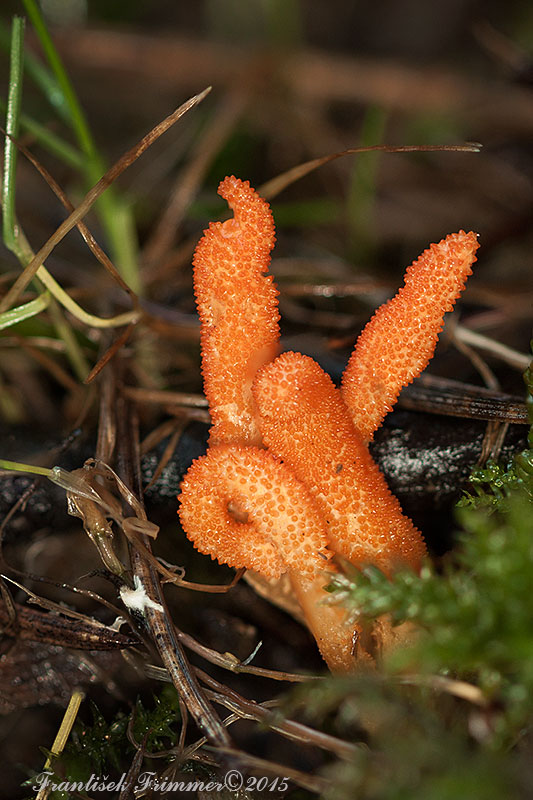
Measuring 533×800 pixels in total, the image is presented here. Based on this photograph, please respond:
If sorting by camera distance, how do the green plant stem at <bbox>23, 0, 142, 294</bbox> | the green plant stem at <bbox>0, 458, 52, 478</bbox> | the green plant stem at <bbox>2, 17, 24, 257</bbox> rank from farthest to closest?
the green plant stem at <bbox>23, 0, 142, 294</bbox>, the green plant stem at <bbox>2, 17, 24, 257</bbox>, the green plant stem at <bbox>0, 458, 52, 478</bbox>

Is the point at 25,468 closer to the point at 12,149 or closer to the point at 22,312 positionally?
the point at 22,312

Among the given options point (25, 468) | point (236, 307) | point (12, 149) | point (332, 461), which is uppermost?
point (12, 149)

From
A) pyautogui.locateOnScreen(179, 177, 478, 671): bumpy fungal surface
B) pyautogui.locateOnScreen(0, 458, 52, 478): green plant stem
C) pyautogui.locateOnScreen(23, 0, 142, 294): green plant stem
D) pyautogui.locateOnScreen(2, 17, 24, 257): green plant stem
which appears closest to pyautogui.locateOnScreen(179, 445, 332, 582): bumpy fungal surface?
pyautogui.locateOnScreen(179, 177, 478, 671): bumpy fungal surface

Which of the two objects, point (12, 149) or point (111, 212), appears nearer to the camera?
point (12, 149)

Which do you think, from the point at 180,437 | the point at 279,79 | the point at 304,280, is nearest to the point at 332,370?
the point at 180,437

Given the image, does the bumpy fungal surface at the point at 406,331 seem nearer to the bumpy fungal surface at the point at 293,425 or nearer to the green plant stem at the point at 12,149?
the bumpy fungal surface at the point at 293,425

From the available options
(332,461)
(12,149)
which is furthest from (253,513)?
(12,149)

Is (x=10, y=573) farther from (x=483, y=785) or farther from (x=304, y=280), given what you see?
(x=304, y=280)

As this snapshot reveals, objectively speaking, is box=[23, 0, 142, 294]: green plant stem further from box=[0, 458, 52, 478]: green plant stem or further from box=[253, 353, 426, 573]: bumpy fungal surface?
box=[253, 353, 426, 573]: bumpy fungal surface
